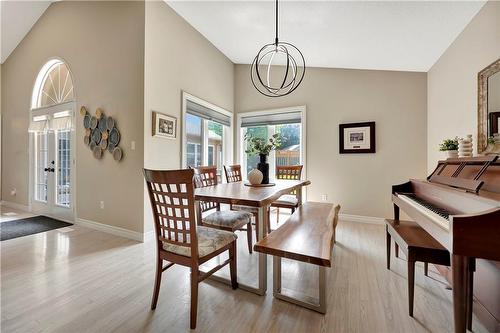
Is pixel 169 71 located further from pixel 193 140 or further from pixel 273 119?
pixel 273 119

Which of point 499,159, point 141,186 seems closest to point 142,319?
point 141,186

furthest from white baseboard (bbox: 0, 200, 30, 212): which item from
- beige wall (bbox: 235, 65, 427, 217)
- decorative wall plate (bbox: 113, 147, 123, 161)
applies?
beige wall (bbox: 235, 65, 427, 217)

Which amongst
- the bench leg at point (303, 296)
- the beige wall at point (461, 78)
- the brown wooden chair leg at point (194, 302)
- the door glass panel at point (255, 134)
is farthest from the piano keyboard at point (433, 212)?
the door glass panel at point (255, 134)

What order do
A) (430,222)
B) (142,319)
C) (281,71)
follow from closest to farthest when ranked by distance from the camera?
(430,222), (142,319), (281,71)

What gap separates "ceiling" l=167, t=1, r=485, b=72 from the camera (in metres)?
2.10

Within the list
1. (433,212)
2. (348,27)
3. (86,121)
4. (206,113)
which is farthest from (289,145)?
(86,121)

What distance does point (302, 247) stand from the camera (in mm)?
1439

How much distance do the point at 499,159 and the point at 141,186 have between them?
10.9 feet

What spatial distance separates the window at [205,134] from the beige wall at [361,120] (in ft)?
4.30

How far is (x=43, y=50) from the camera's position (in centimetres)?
403

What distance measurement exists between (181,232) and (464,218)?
4.82ft

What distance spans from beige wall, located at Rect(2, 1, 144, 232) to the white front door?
43cm

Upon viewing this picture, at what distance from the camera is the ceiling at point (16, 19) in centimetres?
392

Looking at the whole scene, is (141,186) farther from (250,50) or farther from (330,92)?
(330,92)
